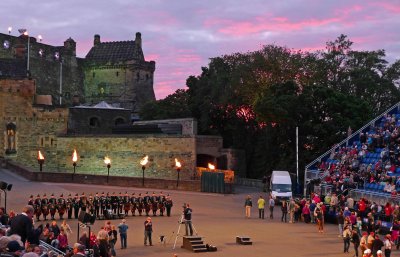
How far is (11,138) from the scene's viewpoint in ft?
188

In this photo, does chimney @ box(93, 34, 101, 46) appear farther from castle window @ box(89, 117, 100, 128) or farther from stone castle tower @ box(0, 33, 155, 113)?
castle window @ box(89, 117, 100, 128)

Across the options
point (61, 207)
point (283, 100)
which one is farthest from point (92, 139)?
point (61, 207)

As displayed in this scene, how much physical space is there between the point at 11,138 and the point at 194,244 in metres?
35.8

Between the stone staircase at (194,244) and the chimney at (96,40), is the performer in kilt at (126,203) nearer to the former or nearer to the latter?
the stone staircase at (194,244)

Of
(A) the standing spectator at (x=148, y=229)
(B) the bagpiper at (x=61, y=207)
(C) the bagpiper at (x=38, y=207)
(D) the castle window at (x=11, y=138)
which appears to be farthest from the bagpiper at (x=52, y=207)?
(D) the castle window at (x=11, y=138)

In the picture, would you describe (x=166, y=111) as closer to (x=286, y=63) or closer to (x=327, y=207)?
(x=286, y=63)

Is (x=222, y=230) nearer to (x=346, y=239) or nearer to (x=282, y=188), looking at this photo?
(x=346, y=239)

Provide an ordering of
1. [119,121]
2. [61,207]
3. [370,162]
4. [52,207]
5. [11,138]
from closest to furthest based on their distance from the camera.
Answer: [52,207] → [61,207] → [370,162] → [11,138] → [119,121]

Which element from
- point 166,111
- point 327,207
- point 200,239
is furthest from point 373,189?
point 166,111

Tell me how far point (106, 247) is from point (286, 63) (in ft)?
146

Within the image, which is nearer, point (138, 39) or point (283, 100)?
point (283, 100)

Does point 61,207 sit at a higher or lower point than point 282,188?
lower

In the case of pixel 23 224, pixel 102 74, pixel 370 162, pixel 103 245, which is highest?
pixel 102 74

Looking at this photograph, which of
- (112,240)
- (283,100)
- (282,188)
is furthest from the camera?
(283,100)
